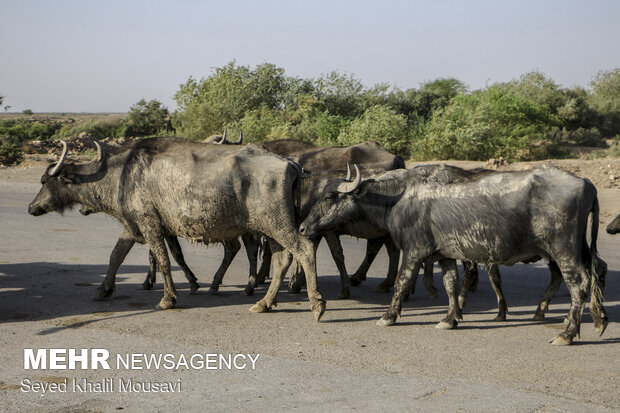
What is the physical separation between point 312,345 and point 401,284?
1.40 m

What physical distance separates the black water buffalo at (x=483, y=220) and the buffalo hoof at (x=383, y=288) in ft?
5.36

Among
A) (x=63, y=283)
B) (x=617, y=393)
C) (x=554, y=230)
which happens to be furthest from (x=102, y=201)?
(x=617, y=393)

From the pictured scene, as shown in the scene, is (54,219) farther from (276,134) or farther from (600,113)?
(600,113)

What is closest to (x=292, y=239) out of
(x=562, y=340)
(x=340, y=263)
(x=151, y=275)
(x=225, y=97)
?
(x=340, y=263)

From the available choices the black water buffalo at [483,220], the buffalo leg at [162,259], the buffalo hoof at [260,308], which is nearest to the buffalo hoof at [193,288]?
the buffalo leg at [162,259]

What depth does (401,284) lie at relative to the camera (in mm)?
8281

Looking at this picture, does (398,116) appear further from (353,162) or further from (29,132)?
(29,132)

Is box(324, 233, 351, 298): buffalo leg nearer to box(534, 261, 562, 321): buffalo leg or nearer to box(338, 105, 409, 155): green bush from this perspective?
box(534, 261, 562, 321): buffalo leg

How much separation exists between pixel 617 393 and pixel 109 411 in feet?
13.1

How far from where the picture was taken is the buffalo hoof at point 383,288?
34.0 ft

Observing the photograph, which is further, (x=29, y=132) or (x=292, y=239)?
(x=29, y=132)

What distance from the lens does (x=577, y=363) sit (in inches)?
269

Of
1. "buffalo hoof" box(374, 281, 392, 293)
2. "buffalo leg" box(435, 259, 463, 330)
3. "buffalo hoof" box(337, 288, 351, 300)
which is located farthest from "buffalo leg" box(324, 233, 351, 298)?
"buffalo leg" box(435, 259, 463, 330)

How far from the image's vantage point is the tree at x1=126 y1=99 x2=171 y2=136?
164 ft
